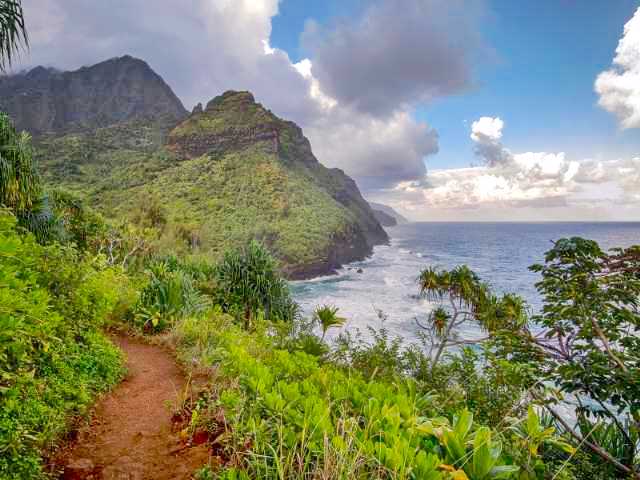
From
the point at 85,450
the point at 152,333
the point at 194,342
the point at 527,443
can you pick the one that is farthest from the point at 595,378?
the point at 152,333

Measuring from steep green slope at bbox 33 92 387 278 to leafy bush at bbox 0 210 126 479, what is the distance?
27737mm

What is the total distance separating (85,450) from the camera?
271 cm

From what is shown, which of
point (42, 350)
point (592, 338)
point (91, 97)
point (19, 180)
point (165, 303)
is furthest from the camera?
point (91, 97)

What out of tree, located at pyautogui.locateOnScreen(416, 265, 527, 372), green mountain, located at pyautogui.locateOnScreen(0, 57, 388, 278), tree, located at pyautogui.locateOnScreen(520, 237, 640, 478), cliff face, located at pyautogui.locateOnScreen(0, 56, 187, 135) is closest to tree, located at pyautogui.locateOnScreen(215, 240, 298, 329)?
tree, located at pyautogui.locateOnScreen(416, 265, 527, 372)

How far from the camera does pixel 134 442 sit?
2.87 meters

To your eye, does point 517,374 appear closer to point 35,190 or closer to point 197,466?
point 197,466

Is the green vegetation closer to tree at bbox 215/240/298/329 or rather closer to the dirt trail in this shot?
tree at bbox 215/240/298/329

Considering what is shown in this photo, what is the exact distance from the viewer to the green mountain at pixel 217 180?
157ft

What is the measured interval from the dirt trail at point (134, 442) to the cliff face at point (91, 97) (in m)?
98.5

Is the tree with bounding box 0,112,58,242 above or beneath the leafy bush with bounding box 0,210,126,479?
above

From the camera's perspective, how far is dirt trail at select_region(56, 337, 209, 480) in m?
2.40

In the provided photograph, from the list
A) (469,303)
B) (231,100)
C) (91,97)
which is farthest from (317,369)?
(91,97)

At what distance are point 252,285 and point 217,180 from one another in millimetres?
55202

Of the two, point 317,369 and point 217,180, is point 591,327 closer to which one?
point 317,369
